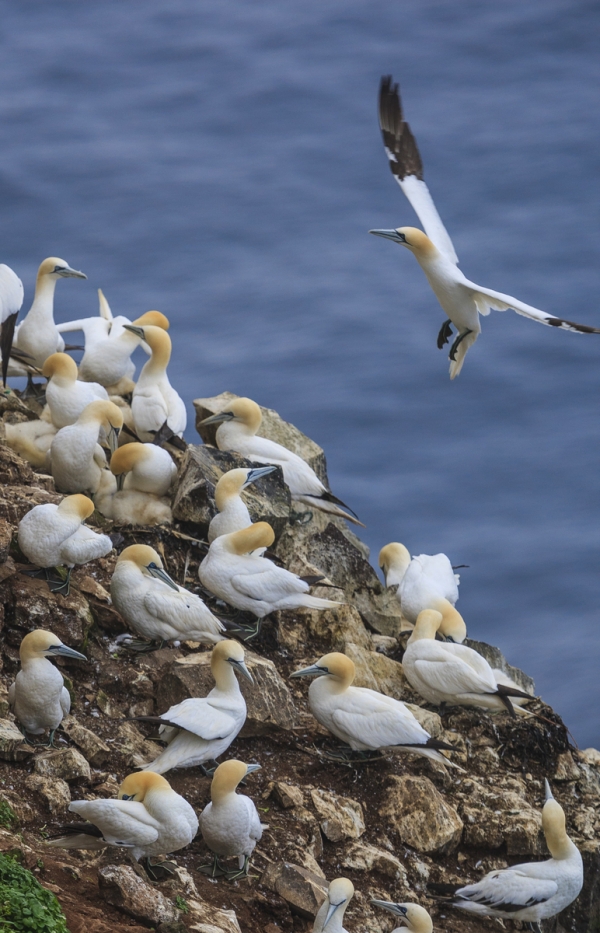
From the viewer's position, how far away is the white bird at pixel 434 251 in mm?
9633

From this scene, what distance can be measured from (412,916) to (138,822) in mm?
1570

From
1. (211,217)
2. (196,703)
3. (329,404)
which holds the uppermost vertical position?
(196,703)

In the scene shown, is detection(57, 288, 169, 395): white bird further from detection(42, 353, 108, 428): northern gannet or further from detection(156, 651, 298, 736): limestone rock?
detection(156, 651, 298, 736): limestone rock

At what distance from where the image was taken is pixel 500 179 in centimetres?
3416

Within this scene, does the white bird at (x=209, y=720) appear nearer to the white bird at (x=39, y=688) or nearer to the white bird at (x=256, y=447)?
the white bird at (x=39, y=688)

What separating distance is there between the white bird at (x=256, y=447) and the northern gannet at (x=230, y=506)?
1.20 m

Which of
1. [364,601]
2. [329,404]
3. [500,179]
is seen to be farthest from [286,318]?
[364,601]

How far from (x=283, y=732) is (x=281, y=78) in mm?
31564

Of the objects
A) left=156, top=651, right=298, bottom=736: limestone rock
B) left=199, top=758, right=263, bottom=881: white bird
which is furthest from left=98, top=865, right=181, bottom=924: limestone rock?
left=156, top=651, right=298, bottom=736: limestone rock

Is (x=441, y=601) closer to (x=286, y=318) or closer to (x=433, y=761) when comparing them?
(x=433, y=761)

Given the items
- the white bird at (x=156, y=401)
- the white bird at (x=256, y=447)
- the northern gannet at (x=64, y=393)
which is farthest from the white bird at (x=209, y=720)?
the white bird at (x=156, y=401)

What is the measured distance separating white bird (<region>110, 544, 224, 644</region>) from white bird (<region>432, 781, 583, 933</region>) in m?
2.04

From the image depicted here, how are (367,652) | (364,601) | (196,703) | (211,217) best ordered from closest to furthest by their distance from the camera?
(196,703)
(367,652)
(364,601)
(211,217)

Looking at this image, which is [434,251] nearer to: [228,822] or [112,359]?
[112,359]
